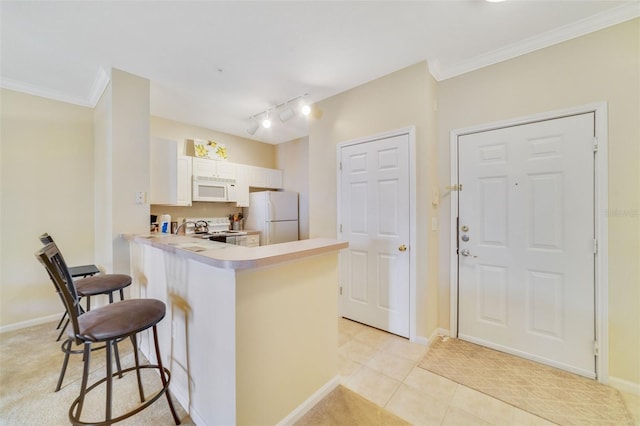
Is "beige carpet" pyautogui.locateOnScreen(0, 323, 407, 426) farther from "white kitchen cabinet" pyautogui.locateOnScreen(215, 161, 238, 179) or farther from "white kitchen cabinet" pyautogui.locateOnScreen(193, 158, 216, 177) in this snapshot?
"white kitchen cabinet" pyautogui.locateOnScreen(215, 161, 238, 179)

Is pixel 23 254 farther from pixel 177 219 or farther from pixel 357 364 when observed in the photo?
pixel 357 364

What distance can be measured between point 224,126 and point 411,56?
3045 mm

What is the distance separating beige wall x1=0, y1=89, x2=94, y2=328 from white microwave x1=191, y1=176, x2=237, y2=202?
3.98 ft

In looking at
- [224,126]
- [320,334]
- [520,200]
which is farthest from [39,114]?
[520,200]

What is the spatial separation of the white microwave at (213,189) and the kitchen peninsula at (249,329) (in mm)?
2184

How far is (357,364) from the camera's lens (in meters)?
2.13

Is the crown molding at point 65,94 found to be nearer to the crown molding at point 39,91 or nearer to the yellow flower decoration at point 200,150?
the crown molding at point 39,91

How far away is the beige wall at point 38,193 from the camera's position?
2.71 metres

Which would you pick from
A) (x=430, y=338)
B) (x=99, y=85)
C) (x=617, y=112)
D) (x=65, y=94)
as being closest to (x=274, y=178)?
(x=99, y=85)

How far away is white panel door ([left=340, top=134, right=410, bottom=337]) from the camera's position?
2.58 metres

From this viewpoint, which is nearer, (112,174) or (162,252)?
(162,252)

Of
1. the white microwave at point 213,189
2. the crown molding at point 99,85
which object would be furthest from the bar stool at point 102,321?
the white microwave at point 213,189

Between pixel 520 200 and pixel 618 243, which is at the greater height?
pixel 520 200

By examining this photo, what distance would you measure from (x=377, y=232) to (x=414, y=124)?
1.15 metres
